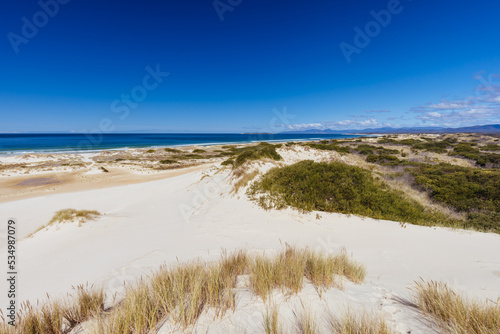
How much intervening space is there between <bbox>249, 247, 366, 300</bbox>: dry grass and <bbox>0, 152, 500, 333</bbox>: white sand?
161mm

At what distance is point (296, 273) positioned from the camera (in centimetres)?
320

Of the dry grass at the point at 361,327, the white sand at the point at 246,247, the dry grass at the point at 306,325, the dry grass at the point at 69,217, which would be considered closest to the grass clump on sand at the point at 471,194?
the white sand at the point at 246,247

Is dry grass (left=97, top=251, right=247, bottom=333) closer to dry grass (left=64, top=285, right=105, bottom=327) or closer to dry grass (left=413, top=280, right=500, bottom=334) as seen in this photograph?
dry grass (left=64, top=285, right=105, bottom=327)

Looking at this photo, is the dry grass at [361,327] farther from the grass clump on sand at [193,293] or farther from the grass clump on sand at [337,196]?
the grass clump on sand at [337,196]

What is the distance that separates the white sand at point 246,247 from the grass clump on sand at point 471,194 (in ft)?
4.60

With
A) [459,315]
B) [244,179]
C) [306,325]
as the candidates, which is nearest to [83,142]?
[244,179]

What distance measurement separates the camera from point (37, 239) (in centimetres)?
686

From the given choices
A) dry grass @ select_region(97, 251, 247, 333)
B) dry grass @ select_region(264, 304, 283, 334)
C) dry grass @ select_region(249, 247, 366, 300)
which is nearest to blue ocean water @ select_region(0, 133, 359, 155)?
dry grass @ select_region(97, 251, 247, 333)

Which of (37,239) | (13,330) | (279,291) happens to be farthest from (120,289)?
(37,239)

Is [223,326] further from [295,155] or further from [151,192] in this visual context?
[295,155]

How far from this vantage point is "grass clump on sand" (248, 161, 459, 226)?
7.45 metres

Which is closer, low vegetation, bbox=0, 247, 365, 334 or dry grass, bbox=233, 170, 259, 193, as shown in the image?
low vegetation, bbox=0, 247, 365, 334

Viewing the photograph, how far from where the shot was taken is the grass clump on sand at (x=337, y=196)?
24.4ft

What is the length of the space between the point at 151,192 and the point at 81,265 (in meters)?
9.44
